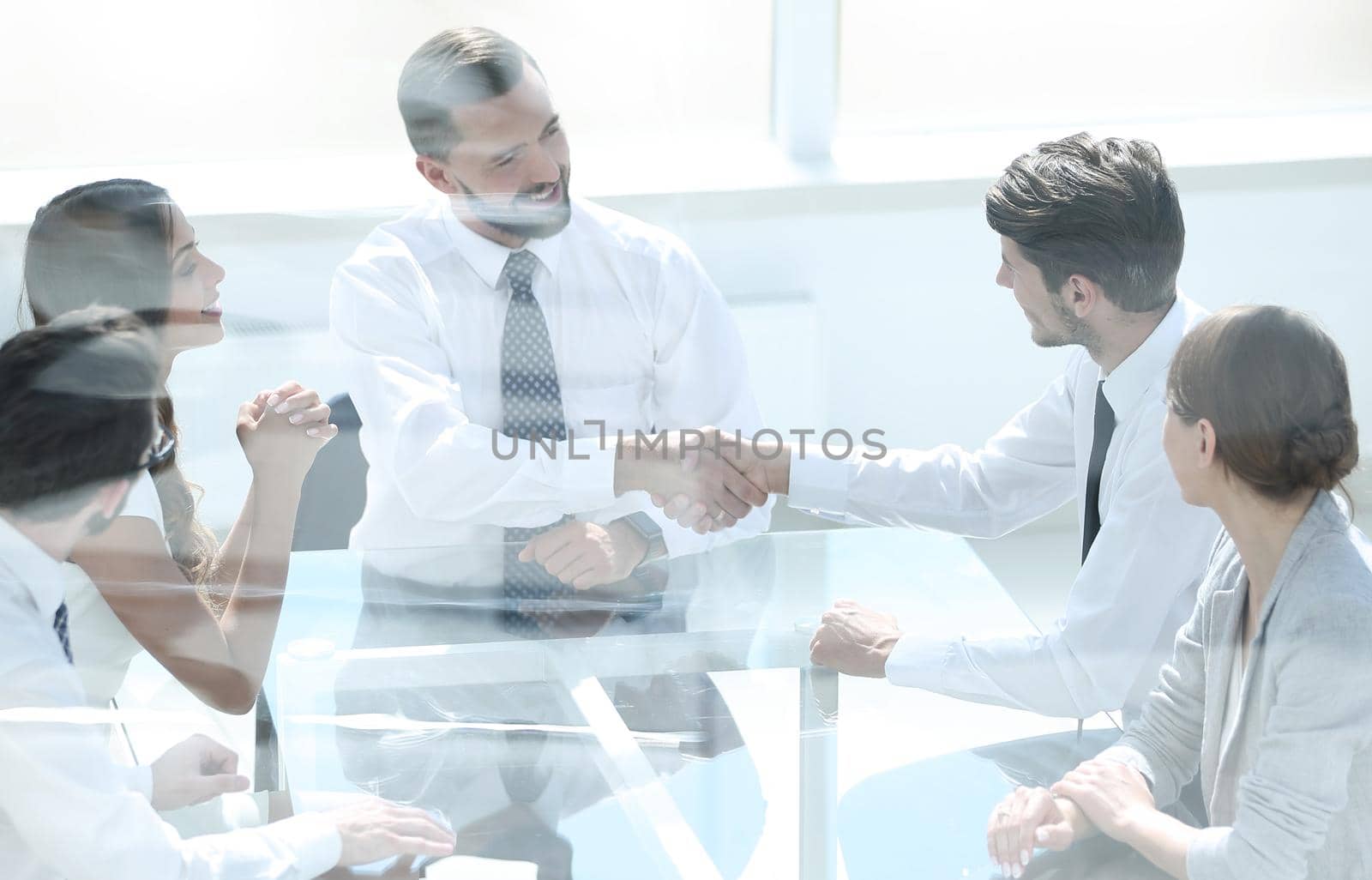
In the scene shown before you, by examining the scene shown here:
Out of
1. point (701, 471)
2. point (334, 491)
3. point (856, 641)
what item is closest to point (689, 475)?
point (701, 471)

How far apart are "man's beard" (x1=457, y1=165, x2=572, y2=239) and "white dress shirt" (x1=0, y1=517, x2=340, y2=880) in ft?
1.68

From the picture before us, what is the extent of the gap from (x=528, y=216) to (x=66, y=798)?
2.20 feet

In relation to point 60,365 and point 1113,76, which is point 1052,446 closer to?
point 1113,76

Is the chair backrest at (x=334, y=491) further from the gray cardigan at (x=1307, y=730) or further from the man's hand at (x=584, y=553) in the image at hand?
the gray cardigan at (x=1307, y=730)

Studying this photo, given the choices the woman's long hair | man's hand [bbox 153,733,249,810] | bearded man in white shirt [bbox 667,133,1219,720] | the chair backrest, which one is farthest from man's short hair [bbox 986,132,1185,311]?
man's hand [bbox 153,733,249,810]

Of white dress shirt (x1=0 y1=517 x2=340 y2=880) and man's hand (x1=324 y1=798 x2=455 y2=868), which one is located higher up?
white dress shirt (x1=0 y1=517 x2=340 y2=880)

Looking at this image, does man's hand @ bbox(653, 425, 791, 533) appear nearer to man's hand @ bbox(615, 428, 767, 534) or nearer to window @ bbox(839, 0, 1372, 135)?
man's hand @ bbox(615, 428, 767, 534)

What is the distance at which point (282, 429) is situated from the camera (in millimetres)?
1185

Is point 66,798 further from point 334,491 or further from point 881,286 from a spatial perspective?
point 881,286

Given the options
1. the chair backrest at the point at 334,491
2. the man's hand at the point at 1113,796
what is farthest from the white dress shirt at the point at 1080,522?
the chair backrest at the point at 334,491

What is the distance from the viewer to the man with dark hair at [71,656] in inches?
37.6

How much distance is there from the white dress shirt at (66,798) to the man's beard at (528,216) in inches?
20.2

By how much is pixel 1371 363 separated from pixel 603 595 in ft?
2.74

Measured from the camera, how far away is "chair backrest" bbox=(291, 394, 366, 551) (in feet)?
3.99
